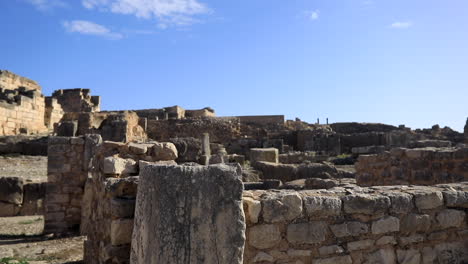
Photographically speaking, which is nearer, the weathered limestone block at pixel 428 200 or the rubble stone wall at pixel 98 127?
the weathered limestone block at pixel 428 200

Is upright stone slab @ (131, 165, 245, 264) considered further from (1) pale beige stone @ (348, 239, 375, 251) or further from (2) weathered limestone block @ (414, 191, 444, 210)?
(2) weathered limestone block @ (414, 191, 444, 210)

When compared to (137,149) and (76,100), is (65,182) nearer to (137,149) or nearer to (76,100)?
(137,149)

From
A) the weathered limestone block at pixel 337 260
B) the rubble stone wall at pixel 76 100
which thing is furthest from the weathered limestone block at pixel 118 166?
the rubble stone wall at pixel 76 100

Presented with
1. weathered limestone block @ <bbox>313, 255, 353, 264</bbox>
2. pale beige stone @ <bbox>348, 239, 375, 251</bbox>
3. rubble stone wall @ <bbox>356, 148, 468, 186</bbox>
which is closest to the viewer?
weathered limestone block @ <bbox>313, 255, 353, 264</bbox>

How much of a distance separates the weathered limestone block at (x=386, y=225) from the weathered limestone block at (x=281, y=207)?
0.80 meters

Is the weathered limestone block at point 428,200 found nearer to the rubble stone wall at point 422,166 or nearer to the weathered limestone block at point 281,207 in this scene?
the weathered limestone block at point 281,207

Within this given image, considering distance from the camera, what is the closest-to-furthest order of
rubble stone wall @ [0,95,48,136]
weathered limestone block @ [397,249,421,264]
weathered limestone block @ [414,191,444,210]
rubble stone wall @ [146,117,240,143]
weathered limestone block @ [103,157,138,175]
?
weathered limestone block @ [397,249,421,264] → weathered limestone block @ [414,191,444,210] → weathered limestone block @ [103,157,138,175] → rubble stone wall @ [0,95,48,136] → rubble stone wall @ [146,117,240,143]

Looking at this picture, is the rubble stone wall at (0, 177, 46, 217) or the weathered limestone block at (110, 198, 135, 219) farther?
the rubble stone wall at (0, 177, 46, 217)

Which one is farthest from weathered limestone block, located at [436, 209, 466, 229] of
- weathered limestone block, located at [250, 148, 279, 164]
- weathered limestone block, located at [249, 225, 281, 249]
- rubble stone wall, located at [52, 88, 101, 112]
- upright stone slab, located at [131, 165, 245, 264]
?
rubble stone wall, located at [52, 88, 101, 112]

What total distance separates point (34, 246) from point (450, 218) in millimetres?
6249

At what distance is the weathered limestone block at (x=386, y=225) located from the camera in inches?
141

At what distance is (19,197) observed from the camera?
1048cm

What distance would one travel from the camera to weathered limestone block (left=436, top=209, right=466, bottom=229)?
12.8 feet

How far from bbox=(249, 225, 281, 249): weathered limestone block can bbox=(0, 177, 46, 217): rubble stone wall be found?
919 centimetres
